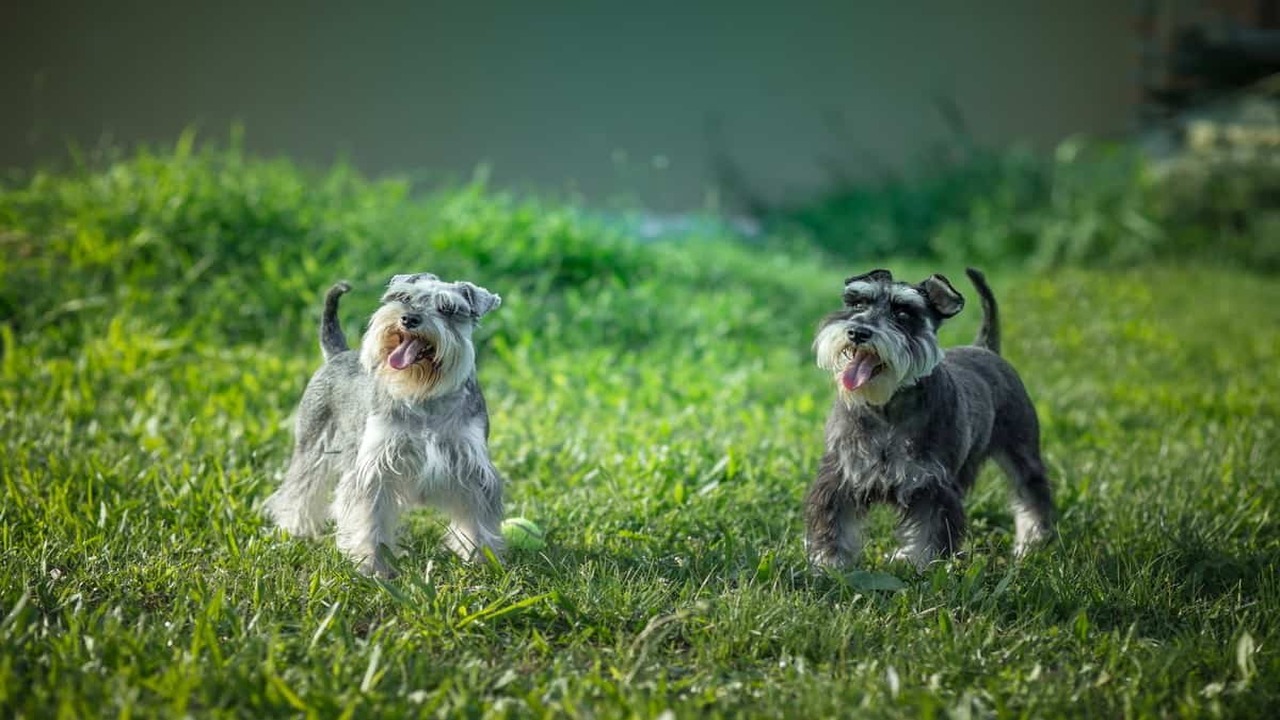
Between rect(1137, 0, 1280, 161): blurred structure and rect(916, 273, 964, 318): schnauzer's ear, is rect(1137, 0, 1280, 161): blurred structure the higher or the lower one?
the lower one

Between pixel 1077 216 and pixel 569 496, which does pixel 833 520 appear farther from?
pixel 1077 216

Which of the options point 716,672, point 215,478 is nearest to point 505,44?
point 215,478

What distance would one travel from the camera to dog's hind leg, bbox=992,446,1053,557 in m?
4.95

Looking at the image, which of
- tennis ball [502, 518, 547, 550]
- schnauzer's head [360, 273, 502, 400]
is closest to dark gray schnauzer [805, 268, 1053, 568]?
tennis ball [502, 518, 547, 550]

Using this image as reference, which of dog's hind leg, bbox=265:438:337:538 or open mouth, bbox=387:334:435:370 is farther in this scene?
dog's hind leg, bbox=265:438:337:538

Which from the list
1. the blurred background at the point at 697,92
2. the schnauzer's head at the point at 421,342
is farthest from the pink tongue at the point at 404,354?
the blurred background at the point at 697,92

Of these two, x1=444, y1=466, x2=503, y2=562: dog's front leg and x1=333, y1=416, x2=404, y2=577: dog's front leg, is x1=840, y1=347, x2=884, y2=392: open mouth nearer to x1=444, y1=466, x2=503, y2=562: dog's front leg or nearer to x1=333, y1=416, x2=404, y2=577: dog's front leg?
x1=444, y1=466, x2=503, y2=562: dog's front leg

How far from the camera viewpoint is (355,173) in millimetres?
9695

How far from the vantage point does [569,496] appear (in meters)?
5.26

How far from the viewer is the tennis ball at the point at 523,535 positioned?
15.1ft

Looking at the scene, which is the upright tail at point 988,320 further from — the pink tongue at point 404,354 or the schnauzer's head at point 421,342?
the pink tongue at point 404,354

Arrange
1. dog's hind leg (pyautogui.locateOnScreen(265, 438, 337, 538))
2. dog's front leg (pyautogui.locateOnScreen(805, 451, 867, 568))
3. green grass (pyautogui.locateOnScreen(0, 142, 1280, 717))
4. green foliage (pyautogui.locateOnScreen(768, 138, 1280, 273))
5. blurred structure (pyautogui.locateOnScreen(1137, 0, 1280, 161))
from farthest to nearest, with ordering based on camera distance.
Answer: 1. blurred structure (pyautogui.locateOnScreen(1137, 0, 1280, 161))
2. green foliage (pyautogui.locateOnScreen(768, 138, 1280, 273))
3. dog's hind leg (pyautogui.locateOnScreen(265, 438, 337, 538))
4. dog's front leg (pyautogui.locateOnScreen(805, 451, 867, 568))
5. green grass (pyautogui.locateOnScreen(0, 142, 1280, 717))

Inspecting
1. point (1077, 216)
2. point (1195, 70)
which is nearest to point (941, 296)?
point (1077, 216)

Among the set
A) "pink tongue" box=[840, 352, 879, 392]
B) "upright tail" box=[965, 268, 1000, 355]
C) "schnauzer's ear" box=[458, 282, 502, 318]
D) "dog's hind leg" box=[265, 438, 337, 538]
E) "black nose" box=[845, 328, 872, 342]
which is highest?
"schnauzer's ear" box=[458, 282, 502, 318]
